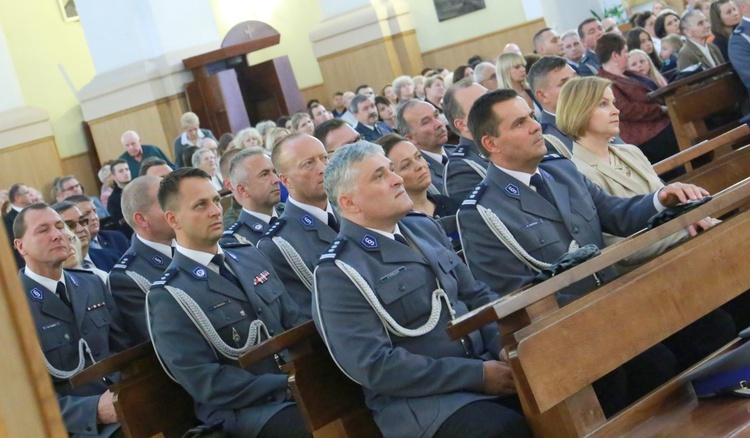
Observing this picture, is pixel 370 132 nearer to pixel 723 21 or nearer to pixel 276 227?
pixel 723 21

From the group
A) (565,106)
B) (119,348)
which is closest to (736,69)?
(565,106)

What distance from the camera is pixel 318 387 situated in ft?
9.21

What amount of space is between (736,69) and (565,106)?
2827 millimetres

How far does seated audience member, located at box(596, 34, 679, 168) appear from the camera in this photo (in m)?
6.20

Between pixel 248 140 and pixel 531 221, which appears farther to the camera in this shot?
pixel 248 140

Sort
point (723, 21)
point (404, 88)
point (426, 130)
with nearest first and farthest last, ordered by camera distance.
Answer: point (426, 130), point (723, 21), point (404, 88)

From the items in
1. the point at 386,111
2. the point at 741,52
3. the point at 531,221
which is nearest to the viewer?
the point at 531,221

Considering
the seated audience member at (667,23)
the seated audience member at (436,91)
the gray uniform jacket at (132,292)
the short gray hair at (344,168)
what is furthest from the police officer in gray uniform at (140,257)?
the seated audience member at (667,23)

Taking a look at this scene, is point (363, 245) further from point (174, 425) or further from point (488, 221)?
point (174, 425)

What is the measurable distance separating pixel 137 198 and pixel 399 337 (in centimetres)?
179

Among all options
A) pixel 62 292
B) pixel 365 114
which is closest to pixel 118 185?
pixel 365 114

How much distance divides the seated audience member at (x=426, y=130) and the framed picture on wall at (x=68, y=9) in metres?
10.7

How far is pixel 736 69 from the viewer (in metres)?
6.17

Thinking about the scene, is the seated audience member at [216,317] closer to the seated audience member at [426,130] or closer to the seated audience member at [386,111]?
the seated audience member at [426,130]
